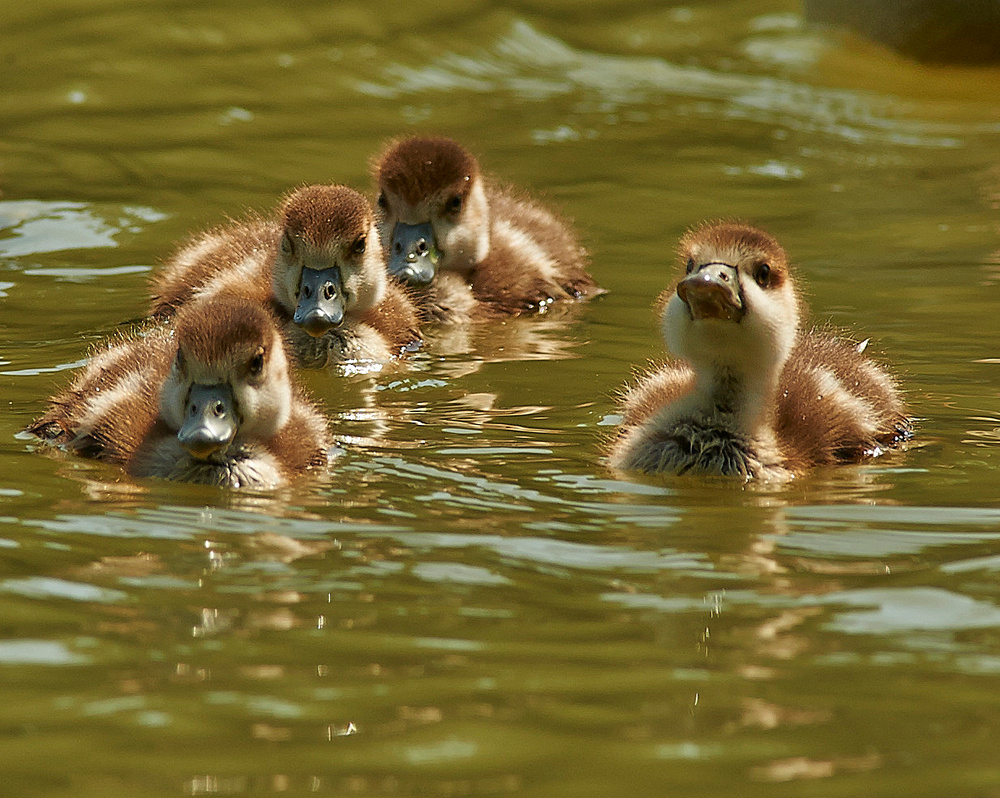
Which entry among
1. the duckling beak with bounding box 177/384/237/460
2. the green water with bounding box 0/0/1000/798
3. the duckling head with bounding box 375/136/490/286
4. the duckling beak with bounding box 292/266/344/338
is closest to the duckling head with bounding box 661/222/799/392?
the green water with bounding box 0/0/1000/798

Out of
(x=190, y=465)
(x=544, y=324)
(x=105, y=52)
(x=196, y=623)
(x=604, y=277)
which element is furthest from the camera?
(x=105, y=52)

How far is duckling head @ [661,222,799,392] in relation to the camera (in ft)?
18.2

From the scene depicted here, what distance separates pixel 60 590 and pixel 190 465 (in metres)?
1.26

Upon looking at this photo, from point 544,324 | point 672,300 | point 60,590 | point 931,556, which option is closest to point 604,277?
point 544,324

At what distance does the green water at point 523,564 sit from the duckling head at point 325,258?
1.07ft

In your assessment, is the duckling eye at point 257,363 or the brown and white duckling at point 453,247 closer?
the duckling eye at point 257,363

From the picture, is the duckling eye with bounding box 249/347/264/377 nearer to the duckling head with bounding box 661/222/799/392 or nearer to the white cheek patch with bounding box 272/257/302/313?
the duckling head with bounding box 661/222/799/392

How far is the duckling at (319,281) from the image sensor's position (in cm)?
757

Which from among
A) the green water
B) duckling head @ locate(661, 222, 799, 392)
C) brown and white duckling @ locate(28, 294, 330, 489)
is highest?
duckling head @ locate(661, 222, 799, 392)

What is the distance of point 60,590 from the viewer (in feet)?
14.0

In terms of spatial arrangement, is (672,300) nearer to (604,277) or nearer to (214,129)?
(604,277)

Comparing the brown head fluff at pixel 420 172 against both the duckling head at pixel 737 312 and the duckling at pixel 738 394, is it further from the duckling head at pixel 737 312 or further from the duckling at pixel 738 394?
the duckling head at pixel 737 312

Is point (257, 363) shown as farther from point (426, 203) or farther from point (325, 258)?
point (426, 203)

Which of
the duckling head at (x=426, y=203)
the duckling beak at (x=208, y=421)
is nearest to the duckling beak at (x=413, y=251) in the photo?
the duckling head at (x=426, y=203)
